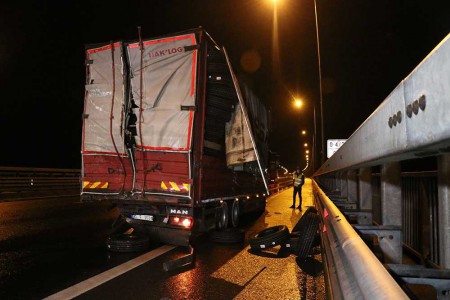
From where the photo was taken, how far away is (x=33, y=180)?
19.9 meters

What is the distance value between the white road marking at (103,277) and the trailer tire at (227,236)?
4.14 ft

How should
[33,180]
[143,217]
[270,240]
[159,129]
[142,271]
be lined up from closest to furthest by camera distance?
[142,271] < [270,240] < [159,129] < [143,217] < [33,180]

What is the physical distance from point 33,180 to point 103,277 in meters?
16.9

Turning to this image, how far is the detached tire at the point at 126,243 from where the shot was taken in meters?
6.66

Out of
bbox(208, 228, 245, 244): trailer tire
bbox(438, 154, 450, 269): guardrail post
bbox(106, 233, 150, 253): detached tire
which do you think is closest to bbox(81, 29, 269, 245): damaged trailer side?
bbox(208, 228, 245, 244): trailer tire

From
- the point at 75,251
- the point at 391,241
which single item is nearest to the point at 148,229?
the point at 75,251

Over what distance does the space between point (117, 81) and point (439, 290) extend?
6443 mm

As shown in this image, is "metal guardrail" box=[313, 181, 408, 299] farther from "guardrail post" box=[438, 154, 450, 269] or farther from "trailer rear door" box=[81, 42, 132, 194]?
"trailer rear door" box=[81, 42, 132, 194]

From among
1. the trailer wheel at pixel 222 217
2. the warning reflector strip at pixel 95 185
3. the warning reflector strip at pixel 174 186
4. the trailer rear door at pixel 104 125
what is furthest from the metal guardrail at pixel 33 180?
the warning reflector strip at pixel 174 186

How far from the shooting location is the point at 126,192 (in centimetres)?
726

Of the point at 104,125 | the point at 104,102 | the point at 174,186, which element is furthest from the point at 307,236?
the point at 104,102

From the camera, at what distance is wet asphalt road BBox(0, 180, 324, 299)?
15.1 ft

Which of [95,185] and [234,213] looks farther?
[234,213]

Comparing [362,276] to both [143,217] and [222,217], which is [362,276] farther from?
[222,217]
